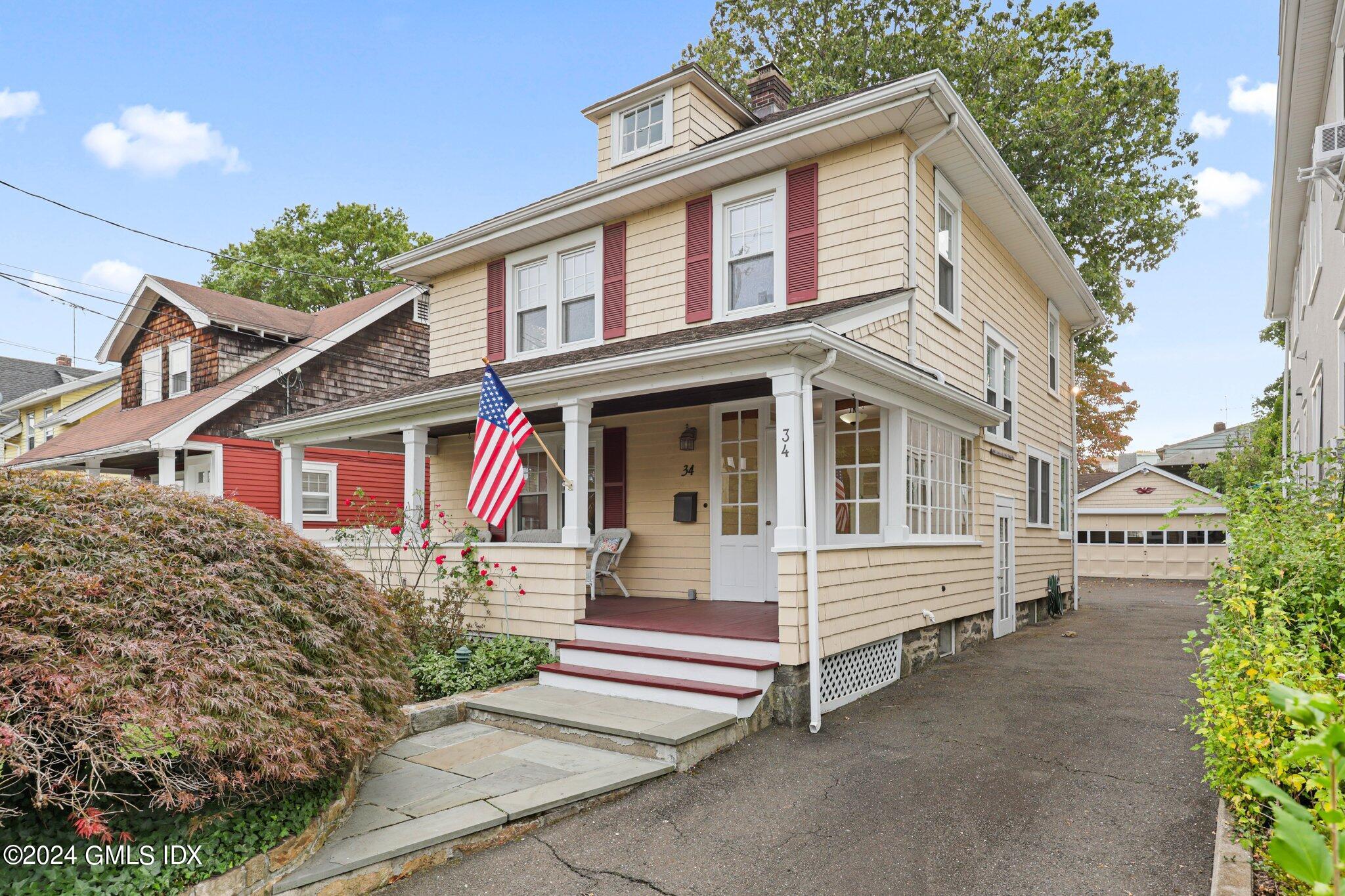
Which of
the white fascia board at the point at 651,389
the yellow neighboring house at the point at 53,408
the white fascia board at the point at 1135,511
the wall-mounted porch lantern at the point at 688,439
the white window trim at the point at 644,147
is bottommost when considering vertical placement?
the white fascia board at the point at 1135,511

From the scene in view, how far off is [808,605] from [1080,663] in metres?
4.38

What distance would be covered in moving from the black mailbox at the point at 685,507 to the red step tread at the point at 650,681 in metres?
2.56

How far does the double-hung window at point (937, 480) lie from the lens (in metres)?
7.99

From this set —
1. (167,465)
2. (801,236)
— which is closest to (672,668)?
(801,236)

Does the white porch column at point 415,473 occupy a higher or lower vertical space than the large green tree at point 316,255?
lower

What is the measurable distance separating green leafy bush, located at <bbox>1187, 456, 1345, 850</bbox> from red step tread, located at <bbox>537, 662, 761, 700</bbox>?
2.88m

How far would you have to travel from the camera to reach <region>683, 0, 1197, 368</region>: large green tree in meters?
17.1

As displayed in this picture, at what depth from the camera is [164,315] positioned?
16906 mm

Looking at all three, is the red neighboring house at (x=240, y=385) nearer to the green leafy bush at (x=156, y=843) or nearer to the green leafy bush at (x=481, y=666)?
the green leafy bush at (x=481, y=666)

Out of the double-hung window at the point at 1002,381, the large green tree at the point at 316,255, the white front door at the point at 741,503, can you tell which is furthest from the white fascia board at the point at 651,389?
the large green tree at the point at 316,255

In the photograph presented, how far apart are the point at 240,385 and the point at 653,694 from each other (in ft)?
38.1

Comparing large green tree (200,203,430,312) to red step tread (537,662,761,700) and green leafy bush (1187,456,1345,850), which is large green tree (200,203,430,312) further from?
green leafy bush (1187,456,1345,850)

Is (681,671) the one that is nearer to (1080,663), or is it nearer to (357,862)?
(357,862)

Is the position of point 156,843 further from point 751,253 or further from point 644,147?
point 644,147
